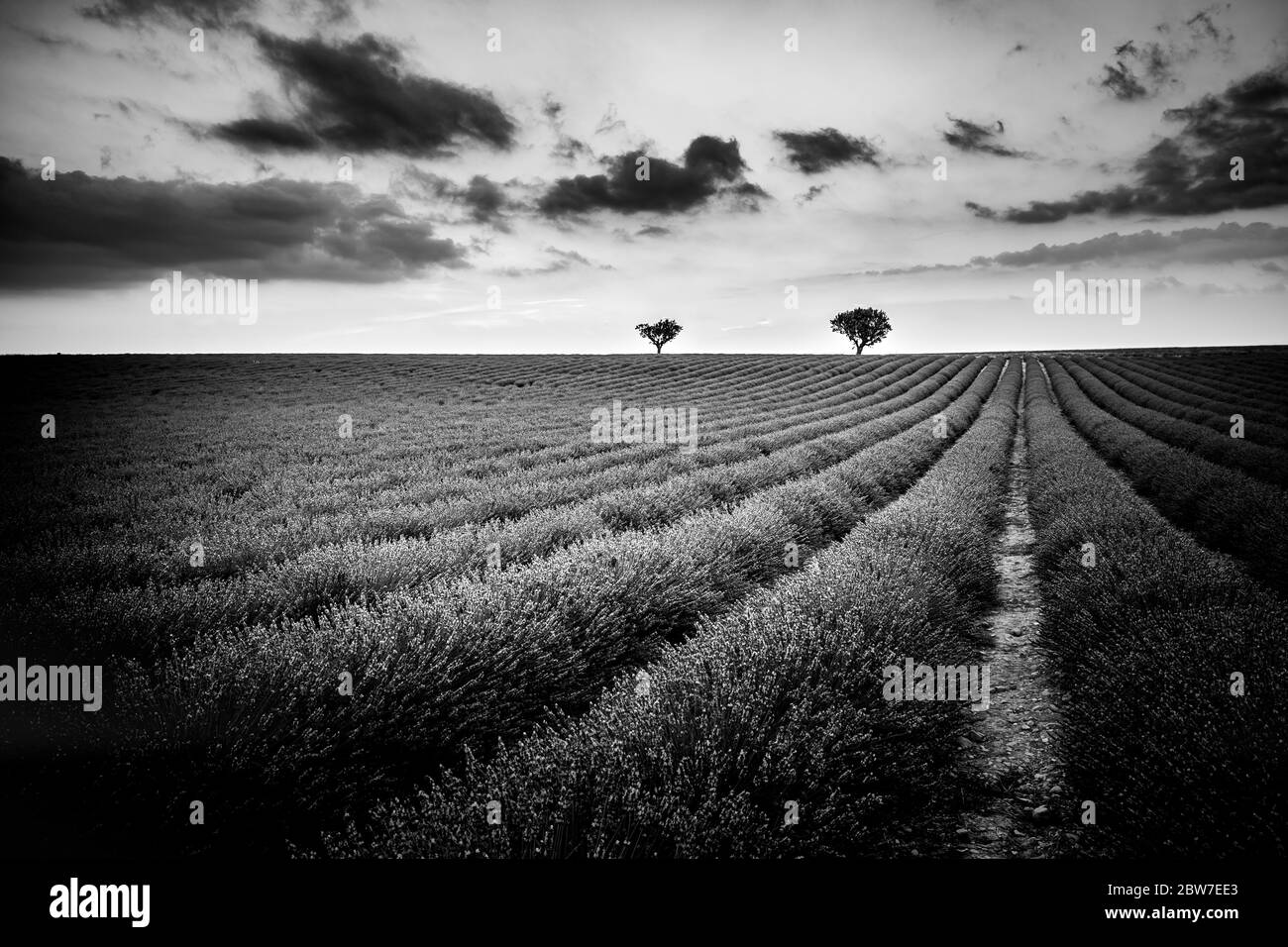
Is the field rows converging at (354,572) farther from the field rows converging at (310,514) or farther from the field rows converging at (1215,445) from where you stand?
the field rows converging at (1215,445)

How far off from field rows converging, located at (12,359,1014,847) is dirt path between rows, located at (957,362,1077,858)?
6.59 feet

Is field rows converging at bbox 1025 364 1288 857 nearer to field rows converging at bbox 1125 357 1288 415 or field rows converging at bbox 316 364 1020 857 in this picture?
field rows converging at bbox 316 364 1020 857

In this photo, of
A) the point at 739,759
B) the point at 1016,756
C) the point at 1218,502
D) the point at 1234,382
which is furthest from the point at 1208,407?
the point at 739,759

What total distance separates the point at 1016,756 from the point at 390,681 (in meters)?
3.44

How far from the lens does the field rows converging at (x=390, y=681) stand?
2.05 m

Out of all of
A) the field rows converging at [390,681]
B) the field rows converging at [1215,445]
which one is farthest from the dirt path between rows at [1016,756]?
the field rows converging at [1215,445]

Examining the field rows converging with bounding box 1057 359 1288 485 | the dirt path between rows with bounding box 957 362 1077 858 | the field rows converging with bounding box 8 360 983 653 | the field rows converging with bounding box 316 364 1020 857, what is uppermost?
the field rows converging with bounding box 1057 359 1288 485

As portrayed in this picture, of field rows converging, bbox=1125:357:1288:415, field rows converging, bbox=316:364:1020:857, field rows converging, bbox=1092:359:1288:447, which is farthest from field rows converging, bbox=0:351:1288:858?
field rows converging, bbox=1125:357:1288:415

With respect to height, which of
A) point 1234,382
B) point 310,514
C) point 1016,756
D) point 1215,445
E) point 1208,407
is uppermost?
point 1234,382

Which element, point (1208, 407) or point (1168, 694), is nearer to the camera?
point (1168, 694)

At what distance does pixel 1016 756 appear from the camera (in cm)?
301

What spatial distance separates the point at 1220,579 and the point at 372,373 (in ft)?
131

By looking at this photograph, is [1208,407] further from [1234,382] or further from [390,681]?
[390,681]

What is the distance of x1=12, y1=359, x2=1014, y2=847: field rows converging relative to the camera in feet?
6.74
